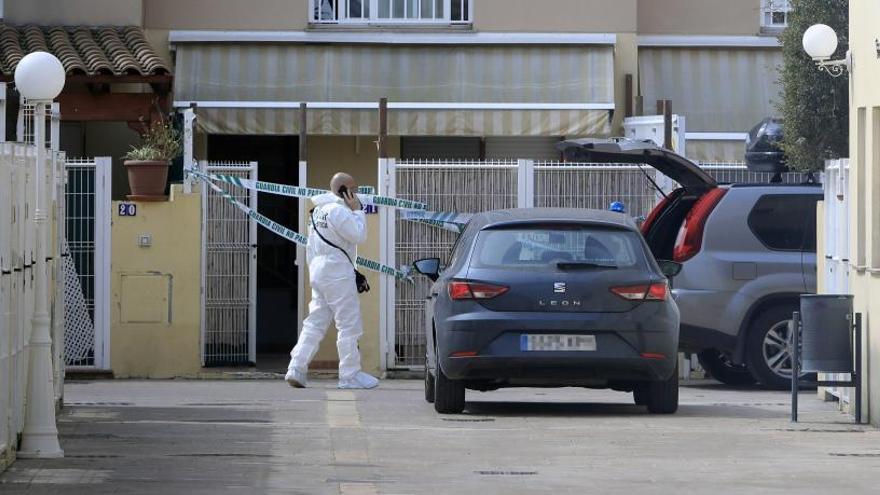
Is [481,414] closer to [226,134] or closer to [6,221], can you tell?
[6,221]

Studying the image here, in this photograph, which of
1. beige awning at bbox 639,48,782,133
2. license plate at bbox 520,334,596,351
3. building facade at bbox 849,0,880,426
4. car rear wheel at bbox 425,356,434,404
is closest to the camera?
building facade at bbox 849,0,880,426

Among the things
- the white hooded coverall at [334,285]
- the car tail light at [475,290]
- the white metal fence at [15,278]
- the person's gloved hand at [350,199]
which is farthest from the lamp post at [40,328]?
the person's gloved hand at [350,199]

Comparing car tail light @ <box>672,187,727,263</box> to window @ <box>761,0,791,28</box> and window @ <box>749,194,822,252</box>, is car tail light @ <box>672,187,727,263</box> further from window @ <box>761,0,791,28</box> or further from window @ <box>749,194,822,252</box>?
window @ <box>761,0,791,28</box>

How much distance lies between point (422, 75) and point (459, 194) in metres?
4.38

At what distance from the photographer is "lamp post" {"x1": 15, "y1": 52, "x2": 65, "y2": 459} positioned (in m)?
10.8

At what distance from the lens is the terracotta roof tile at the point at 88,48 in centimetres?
2003

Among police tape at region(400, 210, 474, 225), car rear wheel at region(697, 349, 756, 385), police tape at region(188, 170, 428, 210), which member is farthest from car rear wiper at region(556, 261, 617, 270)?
police tape at region(188, 170, 428, 210)

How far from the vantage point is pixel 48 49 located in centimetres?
2081

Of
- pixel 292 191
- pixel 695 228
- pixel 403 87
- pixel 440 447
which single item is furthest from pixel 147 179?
pixel 440 447

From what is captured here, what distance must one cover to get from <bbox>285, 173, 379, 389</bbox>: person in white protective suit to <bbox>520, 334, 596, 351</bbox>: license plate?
337cm

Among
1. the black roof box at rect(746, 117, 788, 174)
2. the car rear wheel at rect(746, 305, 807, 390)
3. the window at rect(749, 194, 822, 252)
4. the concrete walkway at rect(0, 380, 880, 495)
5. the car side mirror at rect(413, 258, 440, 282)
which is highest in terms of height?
the black roof box at rect(746, 117, 788, 174)

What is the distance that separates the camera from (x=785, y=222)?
16.6 m

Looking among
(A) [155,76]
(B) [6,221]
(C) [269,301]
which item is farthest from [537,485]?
(C) [269,301]

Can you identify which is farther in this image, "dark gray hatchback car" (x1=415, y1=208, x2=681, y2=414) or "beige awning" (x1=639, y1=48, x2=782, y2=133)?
"beige awning" (x1=639, y1=48, x2=782, y2=133)
